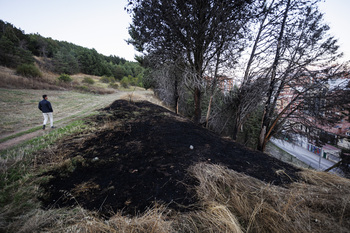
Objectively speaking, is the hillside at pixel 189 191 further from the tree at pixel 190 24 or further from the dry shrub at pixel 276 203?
the tree at pixel 190 24

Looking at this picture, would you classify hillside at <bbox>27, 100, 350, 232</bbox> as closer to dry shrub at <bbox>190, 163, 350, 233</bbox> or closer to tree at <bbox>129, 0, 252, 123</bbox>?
dry shrub at <bbox>190, 163, 350, 233</bbox>

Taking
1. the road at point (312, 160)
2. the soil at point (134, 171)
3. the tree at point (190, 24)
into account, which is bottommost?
the road at point (312, 160)

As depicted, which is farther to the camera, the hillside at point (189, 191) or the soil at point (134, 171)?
the soil at point (134, 171)

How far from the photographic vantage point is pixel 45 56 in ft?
120

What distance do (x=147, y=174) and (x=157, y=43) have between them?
194 inches

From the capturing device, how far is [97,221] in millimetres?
1348

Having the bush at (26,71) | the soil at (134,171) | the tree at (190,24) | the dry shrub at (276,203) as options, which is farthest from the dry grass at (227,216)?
the bush at (26,71)

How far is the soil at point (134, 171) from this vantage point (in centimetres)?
167

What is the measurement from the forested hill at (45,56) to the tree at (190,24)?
20429 mm

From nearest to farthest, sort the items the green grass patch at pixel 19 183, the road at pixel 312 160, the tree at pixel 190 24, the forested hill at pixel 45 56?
1. the green grass patch at pixel 19 183
2. the tree at pixel 190 24
3. the road at pixel 312 160
4. the forested hill at pixel 45 56

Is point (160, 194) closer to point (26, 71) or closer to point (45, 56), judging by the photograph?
point (26, 71)

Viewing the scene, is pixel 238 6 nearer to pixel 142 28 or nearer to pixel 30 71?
pixel 142 28

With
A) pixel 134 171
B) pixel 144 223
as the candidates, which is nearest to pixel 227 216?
pixel 144 223

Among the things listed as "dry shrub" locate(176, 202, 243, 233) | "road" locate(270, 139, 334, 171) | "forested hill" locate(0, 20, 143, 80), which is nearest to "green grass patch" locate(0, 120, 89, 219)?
"dry shrub" locate(176, 202, 243, 233)
